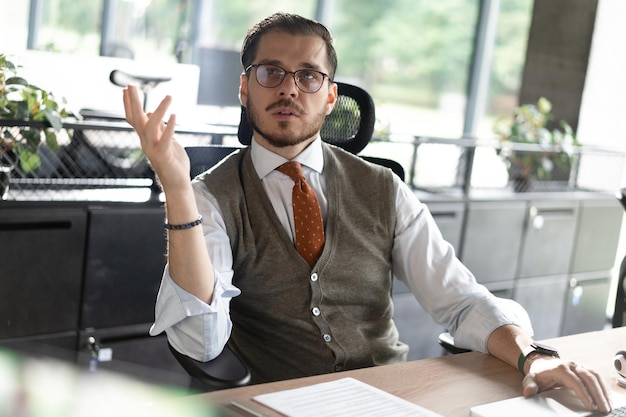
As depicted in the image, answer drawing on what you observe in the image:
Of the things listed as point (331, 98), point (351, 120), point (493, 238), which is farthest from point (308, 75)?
point (493, 238)

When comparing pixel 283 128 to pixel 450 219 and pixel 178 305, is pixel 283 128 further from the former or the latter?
pixel 450 219

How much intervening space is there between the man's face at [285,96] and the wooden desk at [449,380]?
1.91 ft

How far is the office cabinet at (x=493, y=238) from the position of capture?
3422 mm

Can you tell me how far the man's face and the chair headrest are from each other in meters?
0.21

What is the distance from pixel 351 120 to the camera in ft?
6.56

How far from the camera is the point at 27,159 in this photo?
2.33 metres

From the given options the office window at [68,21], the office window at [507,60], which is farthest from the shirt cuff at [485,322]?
the office window at [68,21]

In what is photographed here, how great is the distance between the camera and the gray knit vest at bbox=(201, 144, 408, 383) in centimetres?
170

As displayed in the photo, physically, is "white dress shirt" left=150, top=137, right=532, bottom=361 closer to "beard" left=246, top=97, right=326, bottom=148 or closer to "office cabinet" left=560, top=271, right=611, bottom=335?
"beard" left=246, top=97, right=326, bottom=148

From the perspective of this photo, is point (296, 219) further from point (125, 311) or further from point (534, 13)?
point (534, 13)

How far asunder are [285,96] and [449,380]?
69cm

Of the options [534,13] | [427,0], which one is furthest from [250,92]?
[427,0]

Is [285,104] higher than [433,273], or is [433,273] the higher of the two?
[285,104]

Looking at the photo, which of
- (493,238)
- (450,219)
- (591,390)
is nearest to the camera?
(591,390)
